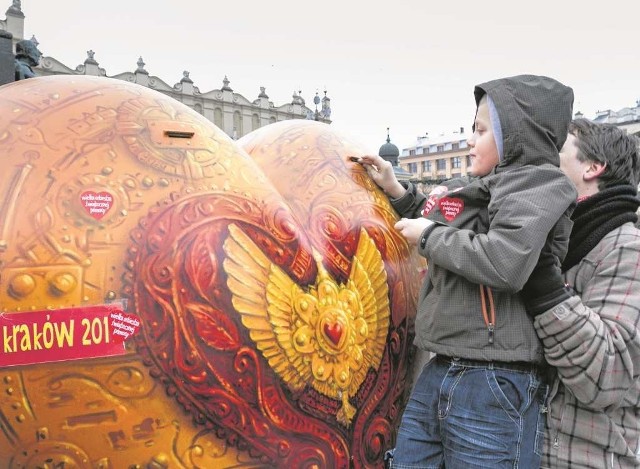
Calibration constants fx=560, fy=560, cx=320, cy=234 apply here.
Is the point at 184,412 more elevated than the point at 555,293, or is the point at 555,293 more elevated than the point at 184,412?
the point at 555,293

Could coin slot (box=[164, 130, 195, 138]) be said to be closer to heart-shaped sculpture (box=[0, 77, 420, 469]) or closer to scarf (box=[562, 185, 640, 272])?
heart-shaped sculpture (box=[0, 77, 420, 469])

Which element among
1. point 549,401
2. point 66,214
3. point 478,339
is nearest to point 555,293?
point 478,339

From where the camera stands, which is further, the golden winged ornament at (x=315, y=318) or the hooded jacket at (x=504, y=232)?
the golden winged ornament at (x=315, y=318)

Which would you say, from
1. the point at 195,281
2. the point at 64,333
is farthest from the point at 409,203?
the point at 64,333

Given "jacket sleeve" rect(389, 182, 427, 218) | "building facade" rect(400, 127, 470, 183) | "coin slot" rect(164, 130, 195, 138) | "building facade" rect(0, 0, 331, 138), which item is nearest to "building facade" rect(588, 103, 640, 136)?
"building facade" rect(400, 127, 470, 183)

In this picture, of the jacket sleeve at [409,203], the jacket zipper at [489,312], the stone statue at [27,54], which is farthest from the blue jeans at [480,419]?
the stone statue at [27,54]

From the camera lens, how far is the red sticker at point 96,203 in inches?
69.5

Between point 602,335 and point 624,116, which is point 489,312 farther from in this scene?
point 624,116

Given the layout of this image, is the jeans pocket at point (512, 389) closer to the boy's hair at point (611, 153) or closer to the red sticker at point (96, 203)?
the boy's hair at point (611, 153)

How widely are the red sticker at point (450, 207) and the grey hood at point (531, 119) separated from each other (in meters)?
0.20

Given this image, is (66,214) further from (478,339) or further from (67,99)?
(478,339)

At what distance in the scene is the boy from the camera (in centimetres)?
174

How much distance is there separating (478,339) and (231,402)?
0.87 meters

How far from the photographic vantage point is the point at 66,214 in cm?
173
